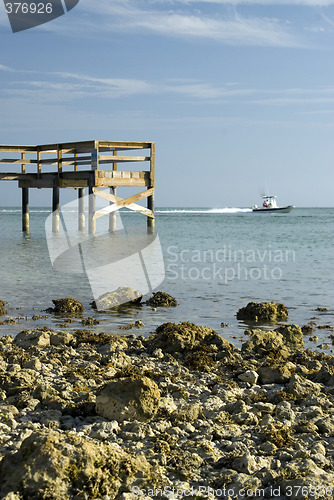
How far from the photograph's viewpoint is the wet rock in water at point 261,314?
35.1 feet

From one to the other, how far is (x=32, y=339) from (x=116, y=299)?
3.66 meters

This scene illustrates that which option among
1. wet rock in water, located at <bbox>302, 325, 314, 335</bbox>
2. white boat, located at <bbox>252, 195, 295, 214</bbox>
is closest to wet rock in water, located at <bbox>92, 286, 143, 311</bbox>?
wet rock in water, located at <bbox>302, 325, 314, 335</bbox>

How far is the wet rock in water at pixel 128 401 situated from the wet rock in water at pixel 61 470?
0.99 m

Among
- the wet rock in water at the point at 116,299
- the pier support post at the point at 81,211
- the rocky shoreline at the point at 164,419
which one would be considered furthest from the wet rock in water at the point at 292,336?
the pier support post at the point at 81,211

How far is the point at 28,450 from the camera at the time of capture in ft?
13.4

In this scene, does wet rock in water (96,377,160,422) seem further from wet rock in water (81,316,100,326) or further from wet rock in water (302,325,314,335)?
wet rock in water (302,325,314,335)

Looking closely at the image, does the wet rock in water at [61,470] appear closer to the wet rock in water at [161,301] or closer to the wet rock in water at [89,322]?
the wet rock in water at [89,322]

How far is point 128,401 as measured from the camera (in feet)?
17.7

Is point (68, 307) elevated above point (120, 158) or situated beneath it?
situated beneath

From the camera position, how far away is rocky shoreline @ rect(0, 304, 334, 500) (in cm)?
418

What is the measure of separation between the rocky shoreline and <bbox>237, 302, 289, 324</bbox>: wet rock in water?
223cm

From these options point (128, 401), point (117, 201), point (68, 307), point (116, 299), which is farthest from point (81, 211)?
point (128, 401)

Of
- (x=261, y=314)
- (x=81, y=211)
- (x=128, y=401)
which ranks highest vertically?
(x=81, y=211)

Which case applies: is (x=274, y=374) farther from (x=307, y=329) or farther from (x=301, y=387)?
(x=307, y=329)
